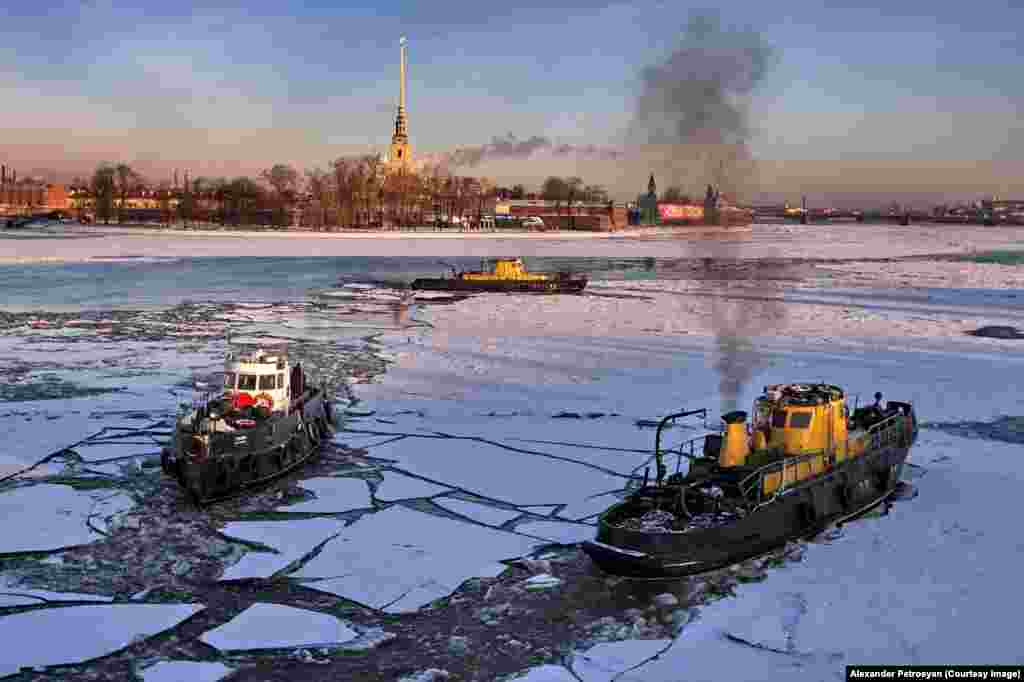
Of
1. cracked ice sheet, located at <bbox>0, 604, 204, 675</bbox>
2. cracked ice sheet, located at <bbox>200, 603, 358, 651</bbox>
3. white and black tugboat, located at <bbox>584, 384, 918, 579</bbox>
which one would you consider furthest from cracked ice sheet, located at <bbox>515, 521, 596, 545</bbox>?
cracked ice sheet, located at <bbox>0, 604, 204, 675</bbox>

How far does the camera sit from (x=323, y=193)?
13900 centimetres

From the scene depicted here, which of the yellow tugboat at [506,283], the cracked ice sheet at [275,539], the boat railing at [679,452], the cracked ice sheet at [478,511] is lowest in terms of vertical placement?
the cracked ice sheet at [275,539]

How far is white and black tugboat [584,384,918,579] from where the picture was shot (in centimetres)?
1255

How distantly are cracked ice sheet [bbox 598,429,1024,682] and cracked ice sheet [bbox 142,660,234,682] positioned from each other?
4086 mm

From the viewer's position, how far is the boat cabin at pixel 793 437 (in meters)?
14.6

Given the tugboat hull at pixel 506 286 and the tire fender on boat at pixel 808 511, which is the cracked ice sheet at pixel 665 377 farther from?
the tugboat hull at pixel 506 286

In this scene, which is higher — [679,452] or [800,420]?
[800,420]

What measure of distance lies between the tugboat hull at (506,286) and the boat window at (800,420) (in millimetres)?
34693

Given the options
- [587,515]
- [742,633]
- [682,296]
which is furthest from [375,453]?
[682,296]

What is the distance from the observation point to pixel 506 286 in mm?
51781

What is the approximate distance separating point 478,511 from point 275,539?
2.91 m

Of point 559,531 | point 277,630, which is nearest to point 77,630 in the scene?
point 277,630

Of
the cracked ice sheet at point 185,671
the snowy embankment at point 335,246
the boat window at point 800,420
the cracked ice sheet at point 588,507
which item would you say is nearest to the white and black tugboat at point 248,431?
the cracked ice sheet at point 588,507

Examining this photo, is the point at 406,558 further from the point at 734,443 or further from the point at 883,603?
the point at 883,603
